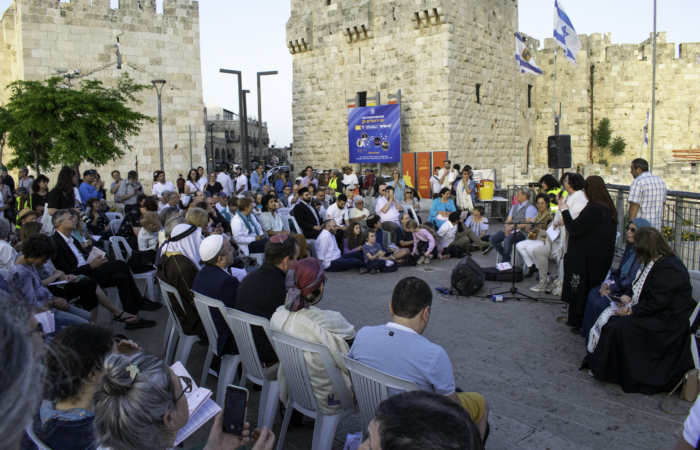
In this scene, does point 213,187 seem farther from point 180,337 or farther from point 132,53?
point 132,53

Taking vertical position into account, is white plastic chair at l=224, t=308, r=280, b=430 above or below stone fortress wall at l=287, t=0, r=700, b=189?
below

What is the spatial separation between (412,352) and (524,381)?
6.37 feet

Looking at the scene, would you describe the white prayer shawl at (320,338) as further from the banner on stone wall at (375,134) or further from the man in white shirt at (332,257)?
the banner on stone wall at (375,134)

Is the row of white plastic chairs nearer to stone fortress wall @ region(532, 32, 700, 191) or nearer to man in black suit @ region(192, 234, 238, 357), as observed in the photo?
man in black suit @ region(192, 234, 238, 357)

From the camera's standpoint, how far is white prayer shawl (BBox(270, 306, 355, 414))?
108 inches

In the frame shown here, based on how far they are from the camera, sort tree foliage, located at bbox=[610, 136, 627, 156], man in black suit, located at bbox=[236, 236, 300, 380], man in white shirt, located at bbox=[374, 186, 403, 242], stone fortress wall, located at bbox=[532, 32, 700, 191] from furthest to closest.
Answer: tree foliage, located at bbox=[610, 136, 627, 156]
stone fortress wall, located at bbox=[532, 32, 700, 191]
man in white shirt, located at bbox=[374, 186, 403, 242]
man in black suit, located at bbox=[236, 236, 300, 380]

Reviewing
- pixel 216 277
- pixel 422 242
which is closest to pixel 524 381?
pixel 216 277

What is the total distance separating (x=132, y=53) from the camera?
729 inches

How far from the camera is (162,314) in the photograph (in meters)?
5.72

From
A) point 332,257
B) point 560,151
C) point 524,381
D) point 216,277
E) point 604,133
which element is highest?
point 604,133

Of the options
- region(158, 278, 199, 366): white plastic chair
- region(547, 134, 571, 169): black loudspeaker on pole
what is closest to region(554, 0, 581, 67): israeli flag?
region(547, 134, 571, 169): black loudspeaker on pole

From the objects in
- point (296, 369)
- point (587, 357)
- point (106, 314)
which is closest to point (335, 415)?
point (296, 369)

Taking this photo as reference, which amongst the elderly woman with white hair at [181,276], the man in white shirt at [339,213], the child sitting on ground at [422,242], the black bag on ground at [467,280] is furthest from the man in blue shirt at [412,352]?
the man in white shirt at [339,213]

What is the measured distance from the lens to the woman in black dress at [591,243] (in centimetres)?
490
